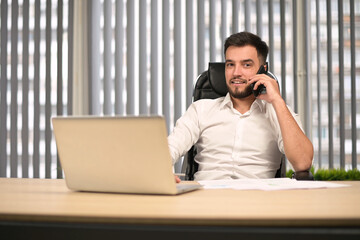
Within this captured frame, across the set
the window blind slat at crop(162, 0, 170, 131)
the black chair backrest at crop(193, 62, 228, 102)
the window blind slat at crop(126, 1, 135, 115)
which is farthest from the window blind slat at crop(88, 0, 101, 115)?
the black chair backrest at crop(193, 62, 228, 102)

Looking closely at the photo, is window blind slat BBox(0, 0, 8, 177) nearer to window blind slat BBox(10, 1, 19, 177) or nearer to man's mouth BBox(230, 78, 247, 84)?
window blind slat BBox(10, 1, 19, 177)

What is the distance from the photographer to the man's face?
90.8 inches

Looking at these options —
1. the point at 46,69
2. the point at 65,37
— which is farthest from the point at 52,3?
the point at 46,69

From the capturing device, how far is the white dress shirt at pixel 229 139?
2215 mm

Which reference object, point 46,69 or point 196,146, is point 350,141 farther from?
point 46,69

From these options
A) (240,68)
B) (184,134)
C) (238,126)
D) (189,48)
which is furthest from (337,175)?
(184,134)

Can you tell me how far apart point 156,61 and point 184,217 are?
10.9 feet

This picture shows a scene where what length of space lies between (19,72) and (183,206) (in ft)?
12.2

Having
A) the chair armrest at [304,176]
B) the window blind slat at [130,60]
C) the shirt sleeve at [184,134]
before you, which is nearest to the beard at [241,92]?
the shirt sleeve at [184,134]

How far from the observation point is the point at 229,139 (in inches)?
91.1

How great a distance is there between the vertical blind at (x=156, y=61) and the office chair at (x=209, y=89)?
57.8 inches

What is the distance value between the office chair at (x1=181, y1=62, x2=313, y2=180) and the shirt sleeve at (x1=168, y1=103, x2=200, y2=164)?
0.08 m

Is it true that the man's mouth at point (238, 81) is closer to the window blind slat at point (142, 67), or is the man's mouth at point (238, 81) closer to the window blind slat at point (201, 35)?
the window blind slat at point (201, 35)

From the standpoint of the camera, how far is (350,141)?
12.9ft
